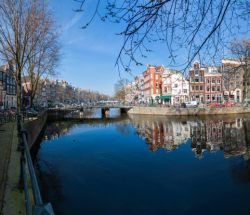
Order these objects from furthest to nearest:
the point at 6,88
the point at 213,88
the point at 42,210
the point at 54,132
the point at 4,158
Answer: the point at 213,88 < the point at 6,88 < the point at 54,132 < the point at 4,158 < the point at 42,210

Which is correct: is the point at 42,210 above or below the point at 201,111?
above

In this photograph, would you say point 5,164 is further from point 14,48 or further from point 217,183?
point 14,48

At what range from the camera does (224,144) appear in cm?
1942

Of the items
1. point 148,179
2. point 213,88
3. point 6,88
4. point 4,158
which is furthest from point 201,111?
point 6,88

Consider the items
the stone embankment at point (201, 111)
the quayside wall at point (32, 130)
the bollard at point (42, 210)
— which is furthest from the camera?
the stone embankment at point (201, 111)

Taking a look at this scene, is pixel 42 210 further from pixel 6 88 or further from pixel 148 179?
pixel 6 88

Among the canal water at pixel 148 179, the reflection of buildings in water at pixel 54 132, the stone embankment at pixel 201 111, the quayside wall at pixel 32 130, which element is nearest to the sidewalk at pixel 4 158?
the canal water at pixel 148 179

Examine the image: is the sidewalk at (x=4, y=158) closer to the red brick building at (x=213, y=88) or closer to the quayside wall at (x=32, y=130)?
the quayside wall at (x=32, y=130)

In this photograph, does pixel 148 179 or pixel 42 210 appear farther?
pixel 148 179

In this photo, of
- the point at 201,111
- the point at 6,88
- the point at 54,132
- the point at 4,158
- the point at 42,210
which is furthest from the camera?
the point at 6,88

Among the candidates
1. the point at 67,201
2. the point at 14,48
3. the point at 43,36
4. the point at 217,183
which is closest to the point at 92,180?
the point at 67,201

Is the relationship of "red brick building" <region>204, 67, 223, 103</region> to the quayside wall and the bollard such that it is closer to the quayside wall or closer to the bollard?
the quayside wall

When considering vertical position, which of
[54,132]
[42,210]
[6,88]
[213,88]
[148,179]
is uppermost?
[6,88]

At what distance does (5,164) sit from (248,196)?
8.67m
